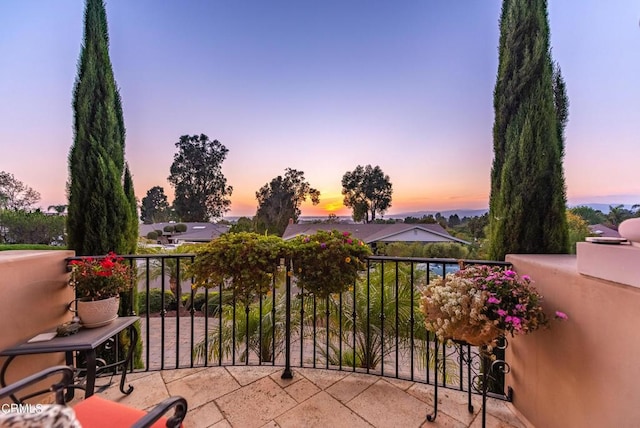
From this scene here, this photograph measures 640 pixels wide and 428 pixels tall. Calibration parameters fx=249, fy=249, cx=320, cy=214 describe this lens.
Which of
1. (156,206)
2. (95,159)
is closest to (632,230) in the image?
(95,159)

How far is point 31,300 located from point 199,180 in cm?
2040

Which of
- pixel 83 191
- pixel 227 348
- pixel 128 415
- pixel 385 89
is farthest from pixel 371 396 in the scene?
pixel 385 89

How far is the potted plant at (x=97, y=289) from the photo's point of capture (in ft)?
5.89

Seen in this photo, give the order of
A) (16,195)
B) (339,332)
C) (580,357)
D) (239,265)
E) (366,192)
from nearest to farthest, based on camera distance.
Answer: (580,357) < (239,265) < (339,332) < (16,195) < (366,192)

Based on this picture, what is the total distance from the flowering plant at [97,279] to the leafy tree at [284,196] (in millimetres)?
18278

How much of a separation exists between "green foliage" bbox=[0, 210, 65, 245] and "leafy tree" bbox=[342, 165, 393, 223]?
36.7ft

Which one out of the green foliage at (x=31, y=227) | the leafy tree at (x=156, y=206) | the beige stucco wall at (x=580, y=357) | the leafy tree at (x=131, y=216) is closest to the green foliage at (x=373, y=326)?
the beige stucco wall at (x=580, y=357)

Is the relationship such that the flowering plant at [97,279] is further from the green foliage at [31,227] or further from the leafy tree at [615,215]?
the green foliage at [31,227]

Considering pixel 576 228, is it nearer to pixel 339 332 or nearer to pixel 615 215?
pixel 615 215

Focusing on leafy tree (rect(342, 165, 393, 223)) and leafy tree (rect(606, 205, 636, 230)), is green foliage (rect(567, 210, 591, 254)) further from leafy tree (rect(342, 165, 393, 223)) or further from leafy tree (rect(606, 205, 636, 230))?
leafy tree (rect(342, 165, 393, 223))

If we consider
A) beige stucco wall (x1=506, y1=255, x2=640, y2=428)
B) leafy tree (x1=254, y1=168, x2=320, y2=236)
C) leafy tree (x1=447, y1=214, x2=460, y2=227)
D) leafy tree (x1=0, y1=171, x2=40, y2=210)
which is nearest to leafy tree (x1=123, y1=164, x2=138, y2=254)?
beige stucco wall (x1=506, y1=255, x2=640, y2=428)

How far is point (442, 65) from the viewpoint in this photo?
14.4 feet

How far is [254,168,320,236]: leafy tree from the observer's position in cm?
2050

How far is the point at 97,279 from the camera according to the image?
6.19 ft
